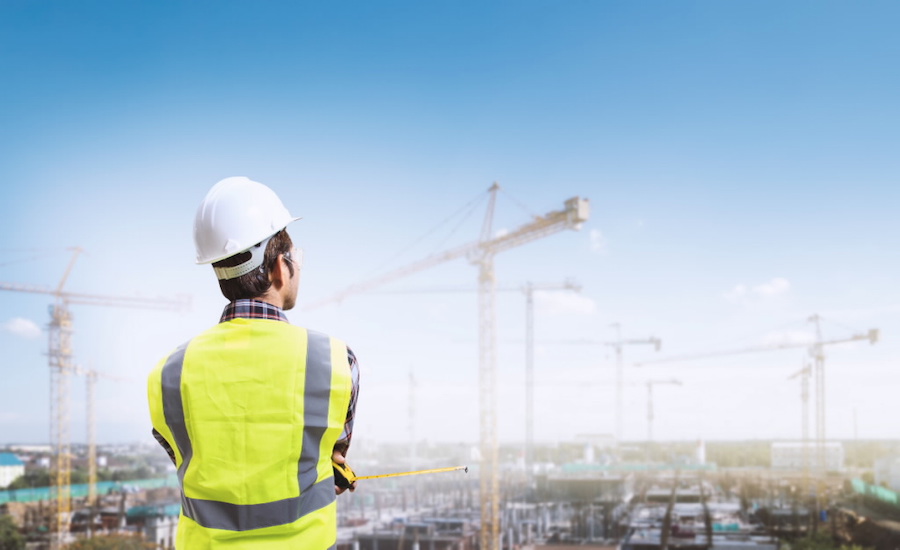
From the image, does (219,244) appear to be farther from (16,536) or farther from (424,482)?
(424,482)

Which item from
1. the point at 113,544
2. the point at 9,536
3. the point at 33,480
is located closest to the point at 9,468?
the point at 9,536

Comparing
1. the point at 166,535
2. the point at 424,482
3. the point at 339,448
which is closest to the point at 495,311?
the point at 424,482

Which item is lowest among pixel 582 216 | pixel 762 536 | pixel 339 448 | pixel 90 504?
pixel 762 536

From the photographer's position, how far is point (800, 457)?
19.5 metres

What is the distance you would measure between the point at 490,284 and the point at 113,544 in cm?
1068

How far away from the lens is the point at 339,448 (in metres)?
0.73

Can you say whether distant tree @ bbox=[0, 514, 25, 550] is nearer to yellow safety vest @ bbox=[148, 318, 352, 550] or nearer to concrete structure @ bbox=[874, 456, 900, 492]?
yellow safety vest @ bbox=[148, 318, 352, 550]

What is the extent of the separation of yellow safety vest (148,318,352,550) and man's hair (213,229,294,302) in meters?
0.05

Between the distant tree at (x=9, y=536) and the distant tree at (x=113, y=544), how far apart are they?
36.7 inches

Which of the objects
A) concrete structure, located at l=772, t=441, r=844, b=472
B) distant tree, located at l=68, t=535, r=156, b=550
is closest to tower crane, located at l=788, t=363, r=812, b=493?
concrete structure, located at l=772, t=441, r=844, b=472

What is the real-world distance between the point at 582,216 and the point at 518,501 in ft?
28.0

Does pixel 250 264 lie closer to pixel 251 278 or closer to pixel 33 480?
pixel 251 278

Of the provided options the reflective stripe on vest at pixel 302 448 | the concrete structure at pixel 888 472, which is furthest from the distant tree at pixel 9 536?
the concrete structure at pixel 888 472

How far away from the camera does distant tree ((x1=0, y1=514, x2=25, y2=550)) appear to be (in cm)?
1350
